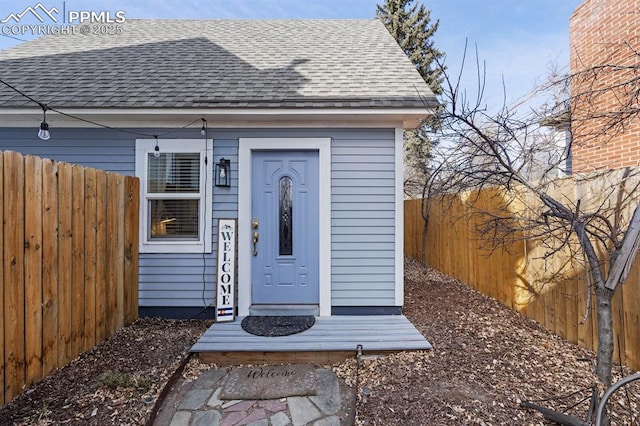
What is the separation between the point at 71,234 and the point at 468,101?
3757 millimetres

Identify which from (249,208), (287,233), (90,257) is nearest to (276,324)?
(287,233)

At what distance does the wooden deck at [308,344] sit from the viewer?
3059 mm

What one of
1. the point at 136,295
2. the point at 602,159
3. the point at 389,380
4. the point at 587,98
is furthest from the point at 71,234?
the point at 602,159

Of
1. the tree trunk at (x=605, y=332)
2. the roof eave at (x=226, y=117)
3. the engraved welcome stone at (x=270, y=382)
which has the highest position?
the roof eave at (x=226, y=117)

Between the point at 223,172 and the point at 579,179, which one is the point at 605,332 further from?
the point at 223,172

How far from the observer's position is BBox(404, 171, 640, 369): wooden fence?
2723 mm

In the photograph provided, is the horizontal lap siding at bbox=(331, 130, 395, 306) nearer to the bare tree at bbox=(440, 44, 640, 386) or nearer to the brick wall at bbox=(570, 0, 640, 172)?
the bare tree at bbox=(440, 44, 640, 386)

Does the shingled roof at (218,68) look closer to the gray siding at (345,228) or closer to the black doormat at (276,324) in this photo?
the gray siding at (345,228)

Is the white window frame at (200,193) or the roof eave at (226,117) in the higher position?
the roof eave at (226,117)

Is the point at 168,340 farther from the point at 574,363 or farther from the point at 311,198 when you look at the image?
the point at 574,363

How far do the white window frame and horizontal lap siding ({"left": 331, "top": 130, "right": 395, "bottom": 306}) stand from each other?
5.31 ft

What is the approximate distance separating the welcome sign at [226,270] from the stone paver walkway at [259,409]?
1.18 m

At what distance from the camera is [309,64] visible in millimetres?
4895

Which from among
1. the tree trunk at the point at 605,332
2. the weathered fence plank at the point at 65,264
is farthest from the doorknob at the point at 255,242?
the tree trunk at the point at 605,332
